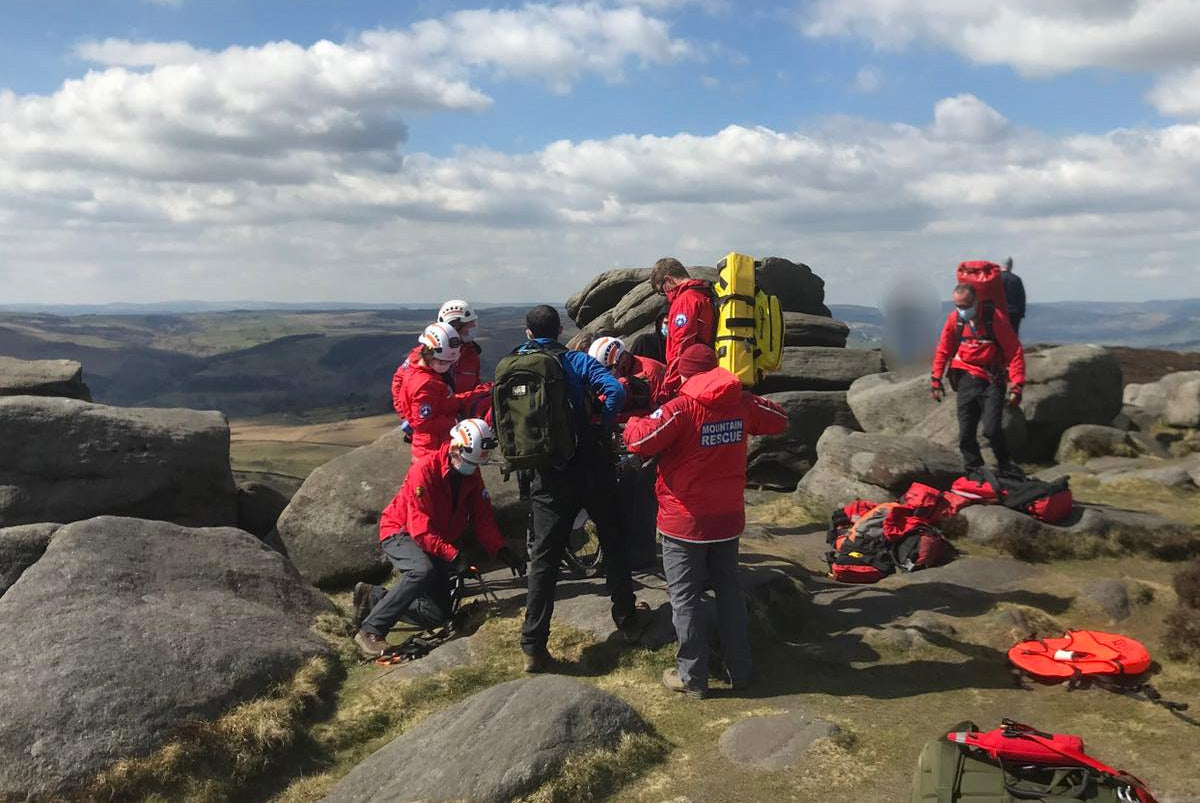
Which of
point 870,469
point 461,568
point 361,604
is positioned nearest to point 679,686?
point 461,568

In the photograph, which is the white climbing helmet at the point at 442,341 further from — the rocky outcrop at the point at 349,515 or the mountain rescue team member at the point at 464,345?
the rocky outcrop at the point at 349,515

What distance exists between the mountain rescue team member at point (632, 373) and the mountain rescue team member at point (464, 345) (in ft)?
7.09

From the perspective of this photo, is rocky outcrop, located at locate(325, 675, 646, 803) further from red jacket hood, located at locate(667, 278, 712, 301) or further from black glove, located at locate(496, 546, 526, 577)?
red jacket hood, located at locate(667, 278, 712, 301)

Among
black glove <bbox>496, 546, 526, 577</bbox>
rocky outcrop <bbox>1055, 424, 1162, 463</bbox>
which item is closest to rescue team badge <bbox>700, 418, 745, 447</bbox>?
black glove <bbox>496, 546, 526, 577</bbox>

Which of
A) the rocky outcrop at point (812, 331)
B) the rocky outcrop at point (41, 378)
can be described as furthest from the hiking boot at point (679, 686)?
the rocky outcrop at point (812, 331)

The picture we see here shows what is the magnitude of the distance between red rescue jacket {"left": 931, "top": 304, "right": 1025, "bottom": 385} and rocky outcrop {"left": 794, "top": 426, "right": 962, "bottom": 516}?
2406mm

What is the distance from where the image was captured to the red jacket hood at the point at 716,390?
28.1 feet

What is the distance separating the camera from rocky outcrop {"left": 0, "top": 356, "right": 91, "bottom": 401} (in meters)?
18.8

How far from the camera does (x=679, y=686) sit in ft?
29.7

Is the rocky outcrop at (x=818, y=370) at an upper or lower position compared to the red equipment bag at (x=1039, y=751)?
upper

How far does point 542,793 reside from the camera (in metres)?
6.96

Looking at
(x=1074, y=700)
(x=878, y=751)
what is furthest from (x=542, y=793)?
(x=1074, y=700)

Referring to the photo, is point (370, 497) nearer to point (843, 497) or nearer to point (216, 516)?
point (216, 516)

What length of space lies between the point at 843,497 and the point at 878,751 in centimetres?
1044
